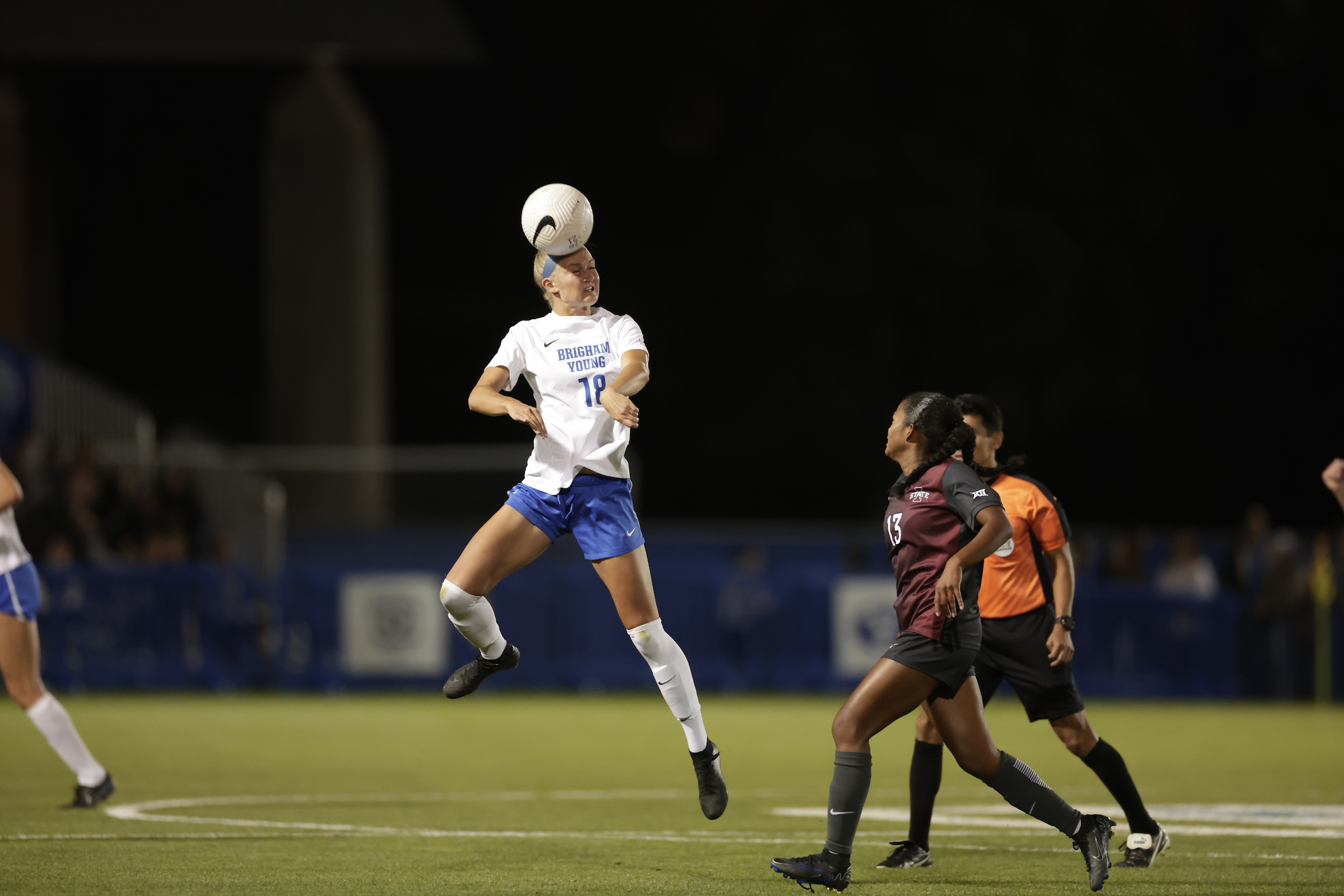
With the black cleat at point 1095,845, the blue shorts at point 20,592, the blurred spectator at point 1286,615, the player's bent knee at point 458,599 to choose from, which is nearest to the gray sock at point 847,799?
the black cleat at point 1095,845

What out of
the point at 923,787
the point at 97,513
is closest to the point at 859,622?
the point at 97,513

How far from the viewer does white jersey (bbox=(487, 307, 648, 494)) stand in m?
8.39

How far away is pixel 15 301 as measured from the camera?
2958cm

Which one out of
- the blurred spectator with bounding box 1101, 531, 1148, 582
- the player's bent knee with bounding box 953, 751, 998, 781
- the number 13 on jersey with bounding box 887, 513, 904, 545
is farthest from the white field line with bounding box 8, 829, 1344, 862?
the blurred spectator with bounding box 1101, 531, 1148, 582

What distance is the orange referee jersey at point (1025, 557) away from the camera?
350 inches

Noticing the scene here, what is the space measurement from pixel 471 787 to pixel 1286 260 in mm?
24079

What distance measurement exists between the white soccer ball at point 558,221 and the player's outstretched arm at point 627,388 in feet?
1.95

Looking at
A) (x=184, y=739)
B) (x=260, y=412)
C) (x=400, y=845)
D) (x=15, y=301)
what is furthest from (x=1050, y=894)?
(x=260, y=412)

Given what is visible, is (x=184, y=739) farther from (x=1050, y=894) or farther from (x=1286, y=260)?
(x=1286, y=260)

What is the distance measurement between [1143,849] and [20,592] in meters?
5.90

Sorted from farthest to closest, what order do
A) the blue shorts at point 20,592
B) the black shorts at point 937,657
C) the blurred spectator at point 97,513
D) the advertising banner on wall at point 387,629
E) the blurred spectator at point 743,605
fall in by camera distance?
the blurred spectator at point 743,605
the advertising banner on wall at point 387,629
the blurred spectator at point 97,513
the blue shorts at point 20,592
the black shorts at point 937,657

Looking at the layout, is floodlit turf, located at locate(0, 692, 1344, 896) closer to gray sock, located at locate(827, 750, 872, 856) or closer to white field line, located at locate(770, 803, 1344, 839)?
white field line, located at locate(770, 803, 1344, 839)

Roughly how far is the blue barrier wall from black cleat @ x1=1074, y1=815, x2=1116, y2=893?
14.2 meters

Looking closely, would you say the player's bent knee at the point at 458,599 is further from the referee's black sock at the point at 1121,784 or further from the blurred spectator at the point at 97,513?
the blurred spectator at the point at 97,513
